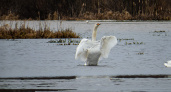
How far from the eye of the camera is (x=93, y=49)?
1295 centimetres

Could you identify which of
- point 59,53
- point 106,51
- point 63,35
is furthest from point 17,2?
point 106,51

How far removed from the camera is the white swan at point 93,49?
42.1ft

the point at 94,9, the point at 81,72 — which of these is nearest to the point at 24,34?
the point at 81,72

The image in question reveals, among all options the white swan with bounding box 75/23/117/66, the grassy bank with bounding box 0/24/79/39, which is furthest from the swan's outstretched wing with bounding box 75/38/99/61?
the grassy bank with bounding box 0/24/79/39

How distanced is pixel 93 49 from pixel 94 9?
4048cm

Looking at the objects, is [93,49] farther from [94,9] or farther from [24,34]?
[94,9]

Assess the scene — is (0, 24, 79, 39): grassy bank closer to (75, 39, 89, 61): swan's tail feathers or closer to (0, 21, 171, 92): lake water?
(0, 21, 171, 92): lake water

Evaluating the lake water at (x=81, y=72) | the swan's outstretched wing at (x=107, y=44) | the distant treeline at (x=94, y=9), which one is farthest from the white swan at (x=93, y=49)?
the distant treeline at (x=94, y=9)

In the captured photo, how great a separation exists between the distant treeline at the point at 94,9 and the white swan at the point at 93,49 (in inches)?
1198

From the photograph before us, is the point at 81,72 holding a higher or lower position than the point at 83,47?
lower

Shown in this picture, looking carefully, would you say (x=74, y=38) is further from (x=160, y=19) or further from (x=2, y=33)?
(x=160, y=19)

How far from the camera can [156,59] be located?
15188 mm

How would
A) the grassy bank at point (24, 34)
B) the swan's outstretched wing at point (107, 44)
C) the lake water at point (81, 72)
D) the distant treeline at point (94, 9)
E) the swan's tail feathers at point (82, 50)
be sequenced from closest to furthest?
the lake water at point (81, 72)
the swan's tail feathers at point (82, 50)
the swan's outstretched wing at point (107, 44)
the grassy bank at point (24, 34)
the distant treeline at point (94, 9)

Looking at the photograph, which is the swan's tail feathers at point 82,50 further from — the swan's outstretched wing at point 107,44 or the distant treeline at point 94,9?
the distant treeline at point 94,9
